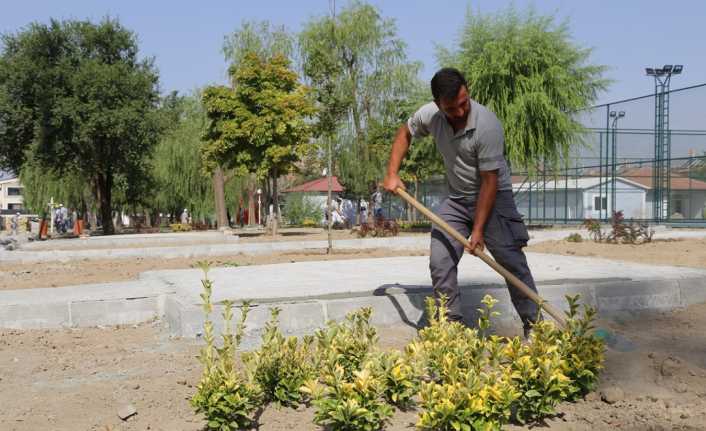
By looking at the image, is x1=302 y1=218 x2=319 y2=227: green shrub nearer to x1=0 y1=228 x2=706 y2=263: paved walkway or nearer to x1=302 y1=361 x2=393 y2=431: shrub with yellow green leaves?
x1=0 y1=228 x2=706 y2=263: paved walkway

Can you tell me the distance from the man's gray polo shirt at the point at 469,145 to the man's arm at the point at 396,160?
0.21ft

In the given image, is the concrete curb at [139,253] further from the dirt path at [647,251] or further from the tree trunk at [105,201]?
the tree trunk at [105,201]

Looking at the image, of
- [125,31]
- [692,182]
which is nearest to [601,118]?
[692,182]

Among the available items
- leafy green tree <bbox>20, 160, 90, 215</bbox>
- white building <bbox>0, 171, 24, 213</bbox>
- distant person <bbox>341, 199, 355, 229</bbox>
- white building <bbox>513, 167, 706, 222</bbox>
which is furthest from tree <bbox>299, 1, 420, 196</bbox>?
white building <bbox>0, 171, 24, 213</bbox>

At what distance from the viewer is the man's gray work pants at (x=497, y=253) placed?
181 inches

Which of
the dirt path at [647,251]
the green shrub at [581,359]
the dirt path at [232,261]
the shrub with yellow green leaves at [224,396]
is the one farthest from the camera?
the dirt path at [232,261]

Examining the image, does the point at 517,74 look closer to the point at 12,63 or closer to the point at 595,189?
the point at 595,189

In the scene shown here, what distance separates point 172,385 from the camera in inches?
156

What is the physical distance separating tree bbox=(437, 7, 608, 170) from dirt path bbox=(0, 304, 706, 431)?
696 inches

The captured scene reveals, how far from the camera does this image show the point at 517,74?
23000 mm

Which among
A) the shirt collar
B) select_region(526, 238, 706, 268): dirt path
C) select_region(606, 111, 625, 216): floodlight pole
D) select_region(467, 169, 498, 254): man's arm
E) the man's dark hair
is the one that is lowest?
select_region(526, 238, 706, 268): dirt path

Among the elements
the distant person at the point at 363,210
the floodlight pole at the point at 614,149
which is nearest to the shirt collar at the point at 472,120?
the floodlight pole at the point at 614,149

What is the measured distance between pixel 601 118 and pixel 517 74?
16.2ft

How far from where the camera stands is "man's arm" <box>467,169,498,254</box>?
4.44m
